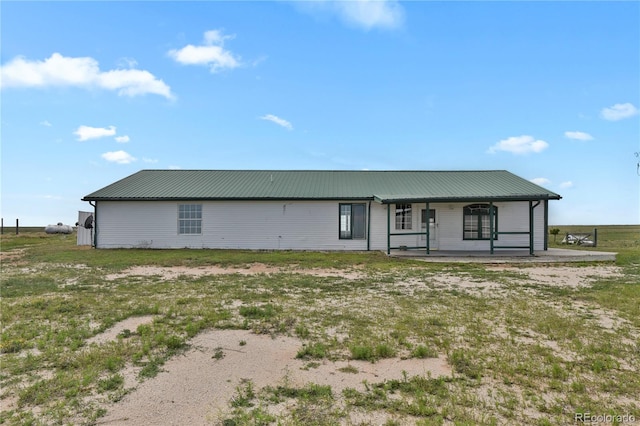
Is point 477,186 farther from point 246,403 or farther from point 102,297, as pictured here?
point 246,403

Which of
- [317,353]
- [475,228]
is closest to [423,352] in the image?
[317,353]

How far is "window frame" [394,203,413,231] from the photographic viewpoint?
18156 mm

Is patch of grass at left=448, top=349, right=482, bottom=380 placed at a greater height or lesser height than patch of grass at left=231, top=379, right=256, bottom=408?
greater

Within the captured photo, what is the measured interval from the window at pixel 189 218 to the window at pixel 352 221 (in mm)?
6966

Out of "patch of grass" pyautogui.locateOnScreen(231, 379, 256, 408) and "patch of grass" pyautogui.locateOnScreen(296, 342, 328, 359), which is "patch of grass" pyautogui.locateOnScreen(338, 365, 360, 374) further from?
"patch of grass" pyautogui.locateOnScreen(231, 379, 256, 408)

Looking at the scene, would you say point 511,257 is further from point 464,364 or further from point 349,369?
point 349,369

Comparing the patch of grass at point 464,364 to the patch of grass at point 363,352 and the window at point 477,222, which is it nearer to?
the patch of grass at point 363,352

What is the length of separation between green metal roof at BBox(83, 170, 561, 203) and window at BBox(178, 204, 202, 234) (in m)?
0.57

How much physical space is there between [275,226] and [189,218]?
4.29m

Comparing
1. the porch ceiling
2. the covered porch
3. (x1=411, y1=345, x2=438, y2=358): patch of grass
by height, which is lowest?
(x1=411, y1=345, x2=438, y2=358): patch of grass

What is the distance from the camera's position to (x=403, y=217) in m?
18.2

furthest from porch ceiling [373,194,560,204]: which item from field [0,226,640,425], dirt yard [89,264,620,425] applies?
dirt yard [89,264,620,425]

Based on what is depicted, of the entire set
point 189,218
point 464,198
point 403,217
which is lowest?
point 189,218

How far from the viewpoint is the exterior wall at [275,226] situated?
1806cm
